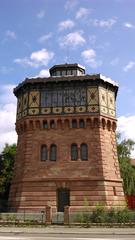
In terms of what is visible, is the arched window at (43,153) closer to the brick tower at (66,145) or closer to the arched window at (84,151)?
the brick tower at (66,145)

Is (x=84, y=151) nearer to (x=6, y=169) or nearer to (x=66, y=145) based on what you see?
(x=66, y=145)

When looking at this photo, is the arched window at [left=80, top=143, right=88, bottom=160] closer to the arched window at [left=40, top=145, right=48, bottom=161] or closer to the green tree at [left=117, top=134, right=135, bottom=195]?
the arched window at [left=40, top=145, right=48, bottom=161]

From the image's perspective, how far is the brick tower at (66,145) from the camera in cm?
2831

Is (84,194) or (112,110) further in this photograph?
(112,110)

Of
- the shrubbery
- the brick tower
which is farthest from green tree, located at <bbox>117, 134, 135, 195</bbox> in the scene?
the shrubbery

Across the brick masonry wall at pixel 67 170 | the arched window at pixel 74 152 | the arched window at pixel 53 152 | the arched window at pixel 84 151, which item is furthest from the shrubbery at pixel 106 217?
the arched window at pixel 53 152

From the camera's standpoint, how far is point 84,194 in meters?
28.0

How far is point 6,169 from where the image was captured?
137ft

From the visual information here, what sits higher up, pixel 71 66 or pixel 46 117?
pixel 71 66

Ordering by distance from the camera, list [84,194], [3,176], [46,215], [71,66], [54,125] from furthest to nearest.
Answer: [3,176], [71,66], [54,125], [84,194], [46,215]

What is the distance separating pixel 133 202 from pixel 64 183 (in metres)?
11.4

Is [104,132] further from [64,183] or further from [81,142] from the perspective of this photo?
[64,183]

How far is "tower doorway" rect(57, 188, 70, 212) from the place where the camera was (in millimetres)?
28344

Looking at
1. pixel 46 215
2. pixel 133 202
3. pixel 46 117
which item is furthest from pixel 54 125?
pixel 133 202
